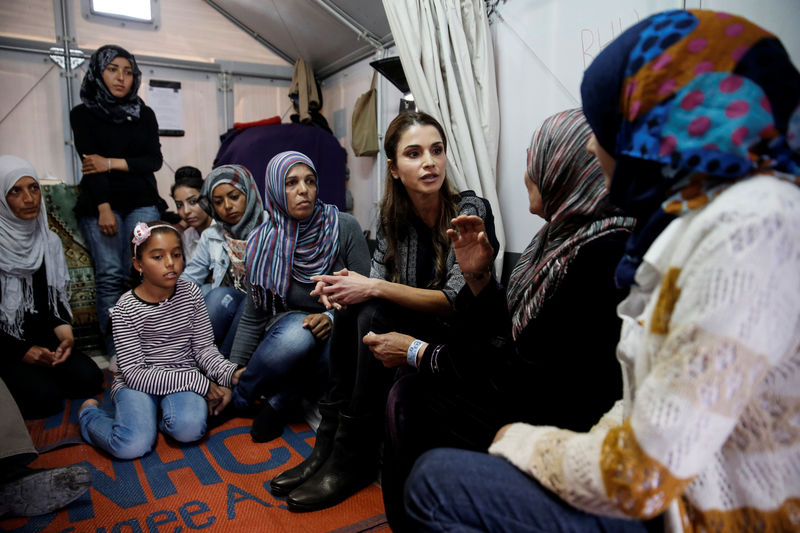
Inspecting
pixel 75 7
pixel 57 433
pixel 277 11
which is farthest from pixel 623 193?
pixel 75 7

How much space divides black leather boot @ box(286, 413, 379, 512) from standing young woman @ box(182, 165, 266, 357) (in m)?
1.00

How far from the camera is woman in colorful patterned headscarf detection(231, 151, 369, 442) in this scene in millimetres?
1817

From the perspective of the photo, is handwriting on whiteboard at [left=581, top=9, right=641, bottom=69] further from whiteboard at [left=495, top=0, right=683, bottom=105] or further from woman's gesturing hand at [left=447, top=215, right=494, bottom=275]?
woman's gesturing hand at [left=447, top=215, right=494, bottom=275]

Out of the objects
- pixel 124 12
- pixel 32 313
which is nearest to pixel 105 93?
pixel 32 313

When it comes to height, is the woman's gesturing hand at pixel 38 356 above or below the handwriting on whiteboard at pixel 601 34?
below

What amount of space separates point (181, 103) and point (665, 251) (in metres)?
4.14

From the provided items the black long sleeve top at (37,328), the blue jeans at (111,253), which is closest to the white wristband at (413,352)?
the black long sleeve top at (37,328)

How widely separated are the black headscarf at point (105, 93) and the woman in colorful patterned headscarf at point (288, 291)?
122 cm

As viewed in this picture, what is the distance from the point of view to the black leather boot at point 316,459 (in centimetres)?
144

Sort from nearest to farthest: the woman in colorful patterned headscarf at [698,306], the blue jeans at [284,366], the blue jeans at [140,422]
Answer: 1. the woman in colorful patterned headscarf at [698,306]
2. the blue jeans at [140,422]
3. the blue jeans at [284,366]

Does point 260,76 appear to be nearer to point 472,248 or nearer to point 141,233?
point 141,233

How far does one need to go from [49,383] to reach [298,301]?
1084 mm

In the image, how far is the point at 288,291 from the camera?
1971 mm

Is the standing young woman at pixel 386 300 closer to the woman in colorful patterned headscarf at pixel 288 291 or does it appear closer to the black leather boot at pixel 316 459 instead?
the black leather boot at pixel 316 459
